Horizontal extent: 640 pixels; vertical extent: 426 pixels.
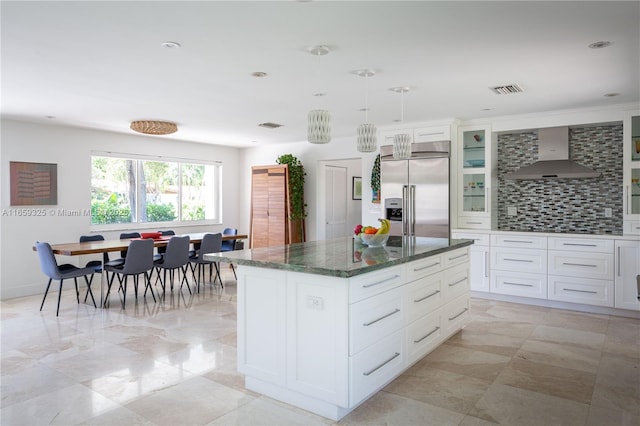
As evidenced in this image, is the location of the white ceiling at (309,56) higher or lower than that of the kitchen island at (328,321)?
higher

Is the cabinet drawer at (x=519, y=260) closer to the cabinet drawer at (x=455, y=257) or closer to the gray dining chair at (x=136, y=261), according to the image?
the cabinet drawer at (x=455, y=257)

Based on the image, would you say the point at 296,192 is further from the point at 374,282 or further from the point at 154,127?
the point at 374,282

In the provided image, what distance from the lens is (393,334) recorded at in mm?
3078

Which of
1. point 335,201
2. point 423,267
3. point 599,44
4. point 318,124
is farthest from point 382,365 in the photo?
point 335,201

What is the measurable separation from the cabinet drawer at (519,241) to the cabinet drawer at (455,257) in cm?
171

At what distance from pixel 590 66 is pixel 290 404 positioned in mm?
3560

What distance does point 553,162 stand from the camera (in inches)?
227

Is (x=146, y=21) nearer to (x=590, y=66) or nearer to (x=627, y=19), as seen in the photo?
(x=627, y=19)

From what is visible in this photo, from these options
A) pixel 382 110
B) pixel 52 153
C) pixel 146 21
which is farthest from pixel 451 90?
pixel 52 153

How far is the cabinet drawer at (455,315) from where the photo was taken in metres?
3.94

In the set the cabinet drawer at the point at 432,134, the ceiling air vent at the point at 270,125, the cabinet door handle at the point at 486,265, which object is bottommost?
the cabinet door handle at the point at 486,265

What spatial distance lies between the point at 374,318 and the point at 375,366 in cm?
31

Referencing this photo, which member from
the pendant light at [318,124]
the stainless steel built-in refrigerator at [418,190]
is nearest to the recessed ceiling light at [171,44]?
the pendant light at [318,124]

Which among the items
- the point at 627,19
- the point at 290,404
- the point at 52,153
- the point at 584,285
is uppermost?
the point at 627,19
